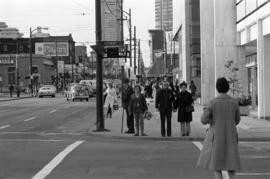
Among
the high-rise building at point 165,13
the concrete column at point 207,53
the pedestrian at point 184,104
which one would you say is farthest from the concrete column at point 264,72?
the high-rise building at point 165,13

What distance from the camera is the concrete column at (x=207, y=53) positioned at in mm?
35250

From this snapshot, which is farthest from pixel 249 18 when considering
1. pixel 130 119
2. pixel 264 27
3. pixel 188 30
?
pixel 188 30

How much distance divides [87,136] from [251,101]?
1358 centimetres

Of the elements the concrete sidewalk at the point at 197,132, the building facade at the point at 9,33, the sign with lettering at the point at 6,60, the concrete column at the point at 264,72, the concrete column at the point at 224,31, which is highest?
the building facade at the point at 9,33

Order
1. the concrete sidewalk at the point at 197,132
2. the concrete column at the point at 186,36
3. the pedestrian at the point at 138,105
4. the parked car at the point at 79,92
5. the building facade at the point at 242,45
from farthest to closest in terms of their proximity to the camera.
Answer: the parked car at the point at 79,92 < the concrete column at the point at 186,36 < the building facade at the point at 242,45 < the pedestrian at the point at 138,105 < the concrete sidewalk at the point at 197,132

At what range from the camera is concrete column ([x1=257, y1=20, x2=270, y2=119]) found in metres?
22.9

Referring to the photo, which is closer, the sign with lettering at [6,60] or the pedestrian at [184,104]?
the pedestrian at [184,104]

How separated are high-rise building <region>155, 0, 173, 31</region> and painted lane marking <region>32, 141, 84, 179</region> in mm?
129200

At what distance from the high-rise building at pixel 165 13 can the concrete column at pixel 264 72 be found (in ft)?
395

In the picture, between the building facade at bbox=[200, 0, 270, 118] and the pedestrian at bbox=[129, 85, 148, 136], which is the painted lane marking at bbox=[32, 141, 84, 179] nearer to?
the pedestrian at bbox=[129, 85, 148, 136]

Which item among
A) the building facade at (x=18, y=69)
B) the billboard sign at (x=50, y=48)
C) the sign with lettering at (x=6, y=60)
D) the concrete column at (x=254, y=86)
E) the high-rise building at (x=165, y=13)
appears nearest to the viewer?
the concrete column at (x=254, y=86)

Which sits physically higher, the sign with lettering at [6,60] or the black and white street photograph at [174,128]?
the sign with lettering at [6,60]

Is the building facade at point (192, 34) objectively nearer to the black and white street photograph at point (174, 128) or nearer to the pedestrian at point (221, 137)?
the black and white street photograph at point (174, 128)

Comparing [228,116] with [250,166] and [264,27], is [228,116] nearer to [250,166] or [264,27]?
[250,166]
